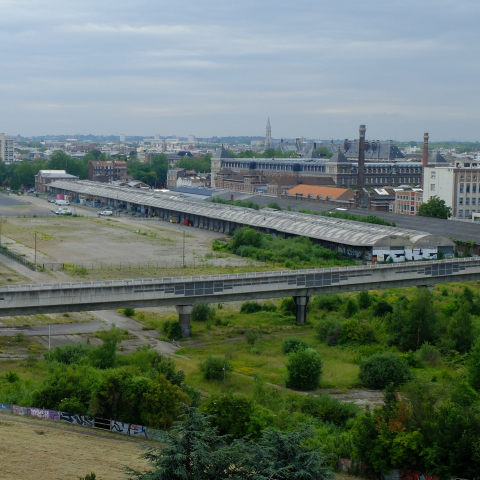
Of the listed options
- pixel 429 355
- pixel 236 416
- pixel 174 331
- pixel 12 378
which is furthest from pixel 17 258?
pixel 236 416

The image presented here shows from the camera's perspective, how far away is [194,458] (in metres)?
17.1

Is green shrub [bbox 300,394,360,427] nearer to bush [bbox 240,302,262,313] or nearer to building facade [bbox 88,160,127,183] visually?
bush [bbox 240,302,262,313]

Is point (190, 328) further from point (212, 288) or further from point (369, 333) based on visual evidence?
point (369, 333)

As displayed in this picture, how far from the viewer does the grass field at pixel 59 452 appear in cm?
2033

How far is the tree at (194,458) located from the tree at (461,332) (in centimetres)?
1959

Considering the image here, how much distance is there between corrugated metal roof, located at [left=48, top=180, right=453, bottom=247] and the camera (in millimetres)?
59188

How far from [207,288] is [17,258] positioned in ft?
85.2

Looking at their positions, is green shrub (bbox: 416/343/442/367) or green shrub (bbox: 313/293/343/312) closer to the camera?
green shrub (bbox: 416/343/442/367)

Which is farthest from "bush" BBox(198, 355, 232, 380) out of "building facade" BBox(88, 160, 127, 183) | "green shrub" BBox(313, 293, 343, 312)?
"building facade" BBox(88, 160, 127, 183)

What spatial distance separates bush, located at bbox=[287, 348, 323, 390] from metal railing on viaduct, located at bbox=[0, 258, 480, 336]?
8498mm

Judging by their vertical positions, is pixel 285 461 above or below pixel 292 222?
below

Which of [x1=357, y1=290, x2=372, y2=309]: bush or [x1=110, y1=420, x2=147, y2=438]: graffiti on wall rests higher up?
[x1=357, y1=290, x2=372, y2=309]: bush

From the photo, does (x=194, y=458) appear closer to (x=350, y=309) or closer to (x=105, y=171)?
(x=350, y=309)

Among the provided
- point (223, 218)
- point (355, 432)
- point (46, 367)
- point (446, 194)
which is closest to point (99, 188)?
point (223, 218)
